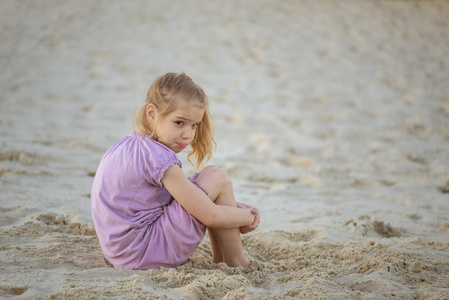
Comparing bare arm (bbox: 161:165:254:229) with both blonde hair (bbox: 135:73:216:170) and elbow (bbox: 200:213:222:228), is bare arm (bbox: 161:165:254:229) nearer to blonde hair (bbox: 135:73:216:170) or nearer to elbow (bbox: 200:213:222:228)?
elbow (bbox: 200:213:222:228)

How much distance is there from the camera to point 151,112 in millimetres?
2061

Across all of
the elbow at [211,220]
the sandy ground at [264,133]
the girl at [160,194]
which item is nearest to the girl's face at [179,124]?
the girl at [160,194]

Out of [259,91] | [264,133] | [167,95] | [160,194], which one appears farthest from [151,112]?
[259,91]

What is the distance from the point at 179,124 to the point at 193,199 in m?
0.36

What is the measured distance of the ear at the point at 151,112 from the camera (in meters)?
2.05

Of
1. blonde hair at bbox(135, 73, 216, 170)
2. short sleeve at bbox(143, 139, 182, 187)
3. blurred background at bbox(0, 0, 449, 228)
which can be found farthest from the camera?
blurred background at bbox(0, 0, 449, 228)

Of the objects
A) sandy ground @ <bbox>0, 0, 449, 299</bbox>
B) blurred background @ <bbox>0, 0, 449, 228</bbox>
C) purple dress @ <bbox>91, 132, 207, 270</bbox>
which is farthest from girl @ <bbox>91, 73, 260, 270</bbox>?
blurred background @ <bbox>0, 0, 449, 228</bbox>

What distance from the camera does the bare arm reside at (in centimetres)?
191

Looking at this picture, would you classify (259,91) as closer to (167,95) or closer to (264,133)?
(264,133)

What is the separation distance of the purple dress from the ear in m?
0.09

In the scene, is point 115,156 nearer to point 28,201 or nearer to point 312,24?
point 28,201

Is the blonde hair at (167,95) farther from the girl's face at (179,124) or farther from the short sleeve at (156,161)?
the short sleeve at (156,161)

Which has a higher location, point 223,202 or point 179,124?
point 179,124

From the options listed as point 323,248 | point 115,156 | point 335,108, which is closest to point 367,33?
point 335,108
